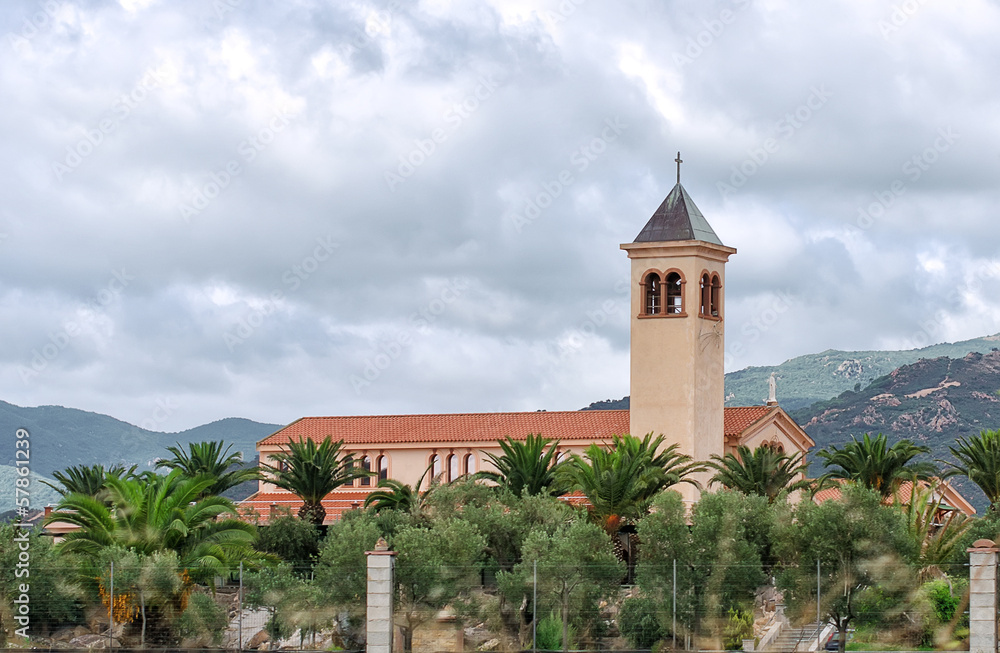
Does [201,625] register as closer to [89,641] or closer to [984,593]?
[89,641]

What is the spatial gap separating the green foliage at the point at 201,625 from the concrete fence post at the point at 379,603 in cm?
444

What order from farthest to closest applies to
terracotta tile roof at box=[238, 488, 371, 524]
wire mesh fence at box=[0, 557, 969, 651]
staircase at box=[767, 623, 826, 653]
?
terracotta tile roof at box=[238, 488, 371, 524] < staircase at box=[767, 623, 826, 653] < wire mesh fence at box=[0, 557, 969, 651]

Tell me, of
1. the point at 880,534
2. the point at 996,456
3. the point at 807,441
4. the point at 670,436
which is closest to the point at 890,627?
the point at 880,534

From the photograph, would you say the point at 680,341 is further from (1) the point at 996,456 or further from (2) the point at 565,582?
(2) the point at 565,582

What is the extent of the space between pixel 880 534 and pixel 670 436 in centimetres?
1957

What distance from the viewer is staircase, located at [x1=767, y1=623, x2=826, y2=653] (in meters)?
38.6

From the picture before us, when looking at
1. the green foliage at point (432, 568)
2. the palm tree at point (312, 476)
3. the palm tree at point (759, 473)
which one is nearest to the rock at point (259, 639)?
the green foliage at point (432, 568)

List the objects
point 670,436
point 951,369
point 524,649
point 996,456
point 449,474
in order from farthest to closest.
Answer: point 951,369, point 449,474, point 670,436, point 996,456, point 524,649

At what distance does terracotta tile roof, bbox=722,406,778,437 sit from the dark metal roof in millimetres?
6976

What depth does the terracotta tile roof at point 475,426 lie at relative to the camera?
59344 millimetres

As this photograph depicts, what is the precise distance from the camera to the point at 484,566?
37.2 metres

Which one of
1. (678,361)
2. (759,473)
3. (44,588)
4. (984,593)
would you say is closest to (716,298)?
(678,361)

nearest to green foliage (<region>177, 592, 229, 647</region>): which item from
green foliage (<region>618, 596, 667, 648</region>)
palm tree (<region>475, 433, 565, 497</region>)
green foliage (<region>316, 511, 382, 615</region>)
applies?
green foliage (<region>316, 511, 382, 615</region>)

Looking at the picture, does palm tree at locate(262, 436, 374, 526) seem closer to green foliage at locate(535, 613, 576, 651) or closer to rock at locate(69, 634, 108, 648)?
rock at locate(69, 634, 108, 648)
